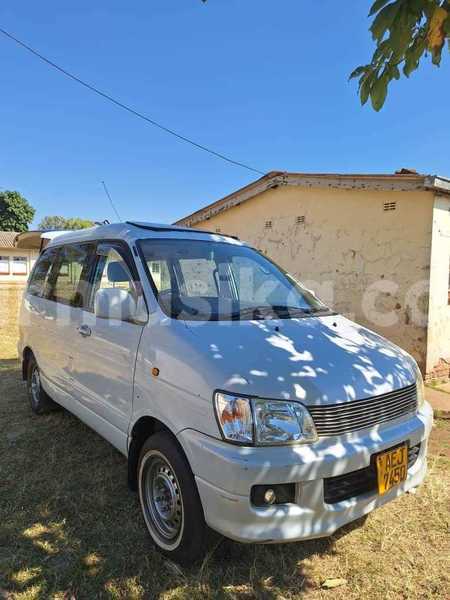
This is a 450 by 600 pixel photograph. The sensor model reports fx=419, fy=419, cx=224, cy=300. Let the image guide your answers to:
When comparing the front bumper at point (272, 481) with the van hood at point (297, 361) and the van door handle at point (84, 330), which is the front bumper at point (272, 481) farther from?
A: the van door handle at point (84, 330)

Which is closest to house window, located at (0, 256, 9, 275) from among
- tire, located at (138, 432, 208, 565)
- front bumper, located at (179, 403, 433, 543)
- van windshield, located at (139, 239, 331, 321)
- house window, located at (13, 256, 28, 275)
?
house window, located at (13, 256, 28, 275)

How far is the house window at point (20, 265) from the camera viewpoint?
33.8 m

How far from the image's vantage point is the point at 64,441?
161 inches

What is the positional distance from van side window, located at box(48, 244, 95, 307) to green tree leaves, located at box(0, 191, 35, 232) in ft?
146

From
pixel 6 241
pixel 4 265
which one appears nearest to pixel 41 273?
pixel 6 241

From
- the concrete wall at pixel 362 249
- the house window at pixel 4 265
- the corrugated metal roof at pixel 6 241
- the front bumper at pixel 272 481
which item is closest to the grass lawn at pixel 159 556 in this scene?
the front bumper at pixel 272 481

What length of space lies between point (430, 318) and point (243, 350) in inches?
210

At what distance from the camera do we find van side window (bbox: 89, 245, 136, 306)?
295cm

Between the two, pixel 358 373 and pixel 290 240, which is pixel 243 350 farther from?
pixel 290 240

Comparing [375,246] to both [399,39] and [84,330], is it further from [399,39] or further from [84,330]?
[399,39]

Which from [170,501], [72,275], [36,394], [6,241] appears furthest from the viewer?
[6,241]

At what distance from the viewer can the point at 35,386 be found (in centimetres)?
480

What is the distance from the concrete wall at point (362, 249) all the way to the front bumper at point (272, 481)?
5168mm

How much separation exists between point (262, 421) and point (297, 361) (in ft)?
1.39
